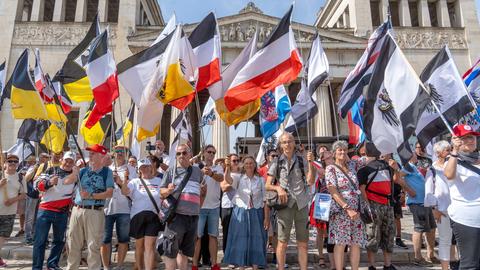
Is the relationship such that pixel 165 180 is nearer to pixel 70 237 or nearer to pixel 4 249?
pixel 70 237

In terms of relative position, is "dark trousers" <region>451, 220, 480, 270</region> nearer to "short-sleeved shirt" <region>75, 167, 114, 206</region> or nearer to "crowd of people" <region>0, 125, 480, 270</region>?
"crowd of people" <region>0, 125, 480, 270</region>

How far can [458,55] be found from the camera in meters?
30.2

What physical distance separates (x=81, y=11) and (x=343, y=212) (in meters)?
33.0

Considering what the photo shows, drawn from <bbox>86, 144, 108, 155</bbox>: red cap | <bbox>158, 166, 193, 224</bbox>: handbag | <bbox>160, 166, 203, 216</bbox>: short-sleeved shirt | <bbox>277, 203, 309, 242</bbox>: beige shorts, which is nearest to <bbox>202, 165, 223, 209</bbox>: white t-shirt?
<bbox>160, 166, 203, 216</bbox>: short-sleeved shirt

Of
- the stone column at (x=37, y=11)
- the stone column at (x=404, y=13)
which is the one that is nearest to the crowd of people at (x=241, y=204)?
the stone column at (x=37, y=11)

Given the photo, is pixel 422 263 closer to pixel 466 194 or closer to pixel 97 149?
pixel 466 194

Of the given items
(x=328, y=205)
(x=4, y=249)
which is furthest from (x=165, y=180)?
(x=4, y=249)

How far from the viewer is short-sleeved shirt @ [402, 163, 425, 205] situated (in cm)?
699

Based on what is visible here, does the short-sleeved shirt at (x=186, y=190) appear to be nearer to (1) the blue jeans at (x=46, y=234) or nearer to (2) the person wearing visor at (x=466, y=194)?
(1) the blue jeans at (x=46, y=234)

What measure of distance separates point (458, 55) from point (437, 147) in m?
30.2

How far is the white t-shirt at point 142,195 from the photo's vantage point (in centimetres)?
597

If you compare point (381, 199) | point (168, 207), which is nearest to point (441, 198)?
point (381, 199)

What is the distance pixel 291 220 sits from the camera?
5.43 m

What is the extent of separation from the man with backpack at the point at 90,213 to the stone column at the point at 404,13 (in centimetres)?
3396
